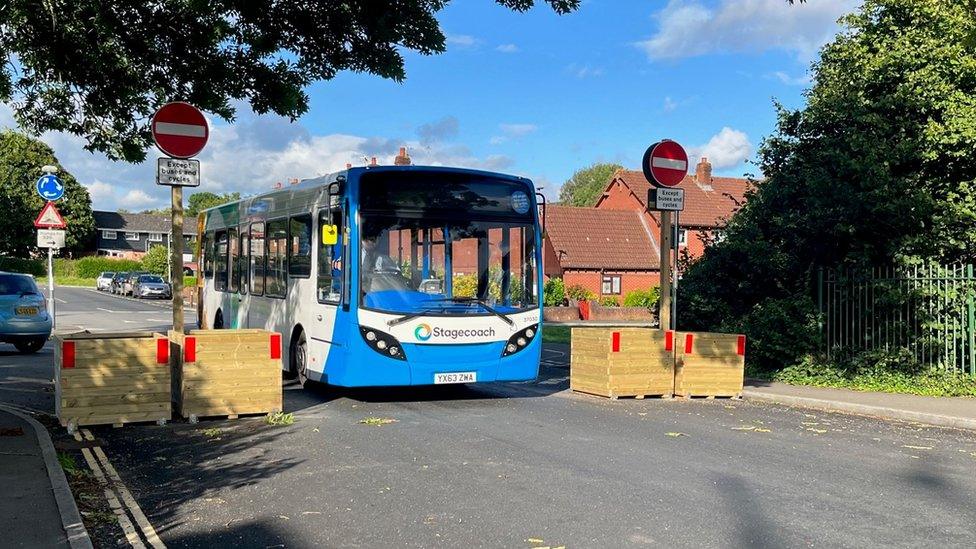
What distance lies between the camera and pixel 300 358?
42.8ft

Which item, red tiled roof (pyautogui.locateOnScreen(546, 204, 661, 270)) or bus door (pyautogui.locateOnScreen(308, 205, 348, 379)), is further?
red tiled roof (pyautogui.locateOnScreen(546, 204, 661, 270))

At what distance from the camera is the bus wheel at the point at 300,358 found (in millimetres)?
12731

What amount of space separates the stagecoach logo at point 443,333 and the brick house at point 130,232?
361 ft

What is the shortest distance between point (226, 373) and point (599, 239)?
4360 cm

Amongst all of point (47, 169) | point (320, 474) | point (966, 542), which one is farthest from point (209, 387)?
point (47, 169)

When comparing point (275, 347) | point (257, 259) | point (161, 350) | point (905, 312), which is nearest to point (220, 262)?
point (257, 259)

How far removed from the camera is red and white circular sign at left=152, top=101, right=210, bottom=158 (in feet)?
32.0

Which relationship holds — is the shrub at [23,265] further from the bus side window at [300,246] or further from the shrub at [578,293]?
the bus side window at [300,246]

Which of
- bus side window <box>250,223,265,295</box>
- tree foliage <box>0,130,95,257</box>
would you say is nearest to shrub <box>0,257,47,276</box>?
tree foliage <box>0,130,95,257</box>

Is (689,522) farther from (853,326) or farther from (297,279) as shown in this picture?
(853,326)

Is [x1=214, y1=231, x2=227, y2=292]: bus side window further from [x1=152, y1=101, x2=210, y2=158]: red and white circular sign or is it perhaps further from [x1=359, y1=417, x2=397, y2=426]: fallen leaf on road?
[x1=359, y1=417, x2=397, y2=426]: fallen leaf on road

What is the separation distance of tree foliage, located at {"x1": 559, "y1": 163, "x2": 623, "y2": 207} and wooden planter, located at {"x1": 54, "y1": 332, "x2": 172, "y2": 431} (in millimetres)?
99118

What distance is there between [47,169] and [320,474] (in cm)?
1962

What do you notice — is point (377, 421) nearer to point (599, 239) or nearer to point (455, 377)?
point (455, 377)
